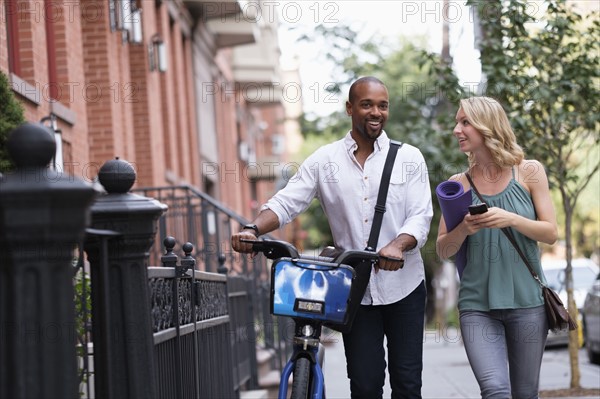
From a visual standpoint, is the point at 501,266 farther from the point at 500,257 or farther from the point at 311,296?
the point at 311,296

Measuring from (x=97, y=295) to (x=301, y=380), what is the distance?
90 cm

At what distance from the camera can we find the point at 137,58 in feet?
51.7

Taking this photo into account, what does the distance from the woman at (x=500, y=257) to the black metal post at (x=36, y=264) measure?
8.19 feet

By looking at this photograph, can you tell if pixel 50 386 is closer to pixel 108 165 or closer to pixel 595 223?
pixel 108 165

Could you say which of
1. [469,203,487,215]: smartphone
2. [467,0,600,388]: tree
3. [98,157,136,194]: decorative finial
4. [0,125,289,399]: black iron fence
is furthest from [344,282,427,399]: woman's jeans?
[467,0,600,388]: tree

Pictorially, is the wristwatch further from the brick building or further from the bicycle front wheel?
the brick building

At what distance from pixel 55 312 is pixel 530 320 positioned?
2814 millimetres

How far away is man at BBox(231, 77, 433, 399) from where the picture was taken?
551 cm

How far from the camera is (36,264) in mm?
3262

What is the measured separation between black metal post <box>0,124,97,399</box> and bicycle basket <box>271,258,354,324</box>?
160 centimetres

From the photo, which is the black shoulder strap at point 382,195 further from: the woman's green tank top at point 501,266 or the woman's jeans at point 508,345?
the woman's jeans at point 508,345

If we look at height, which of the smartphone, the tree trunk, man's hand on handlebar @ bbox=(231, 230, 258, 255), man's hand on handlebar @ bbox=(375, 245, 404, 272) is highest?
the smartphone

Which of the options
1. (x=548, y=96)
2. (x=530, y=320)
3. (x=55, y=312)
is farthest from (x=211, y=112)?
(x=55, y=312)

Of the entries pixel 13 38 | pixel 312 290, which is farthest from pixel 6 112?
pixel 312 290
